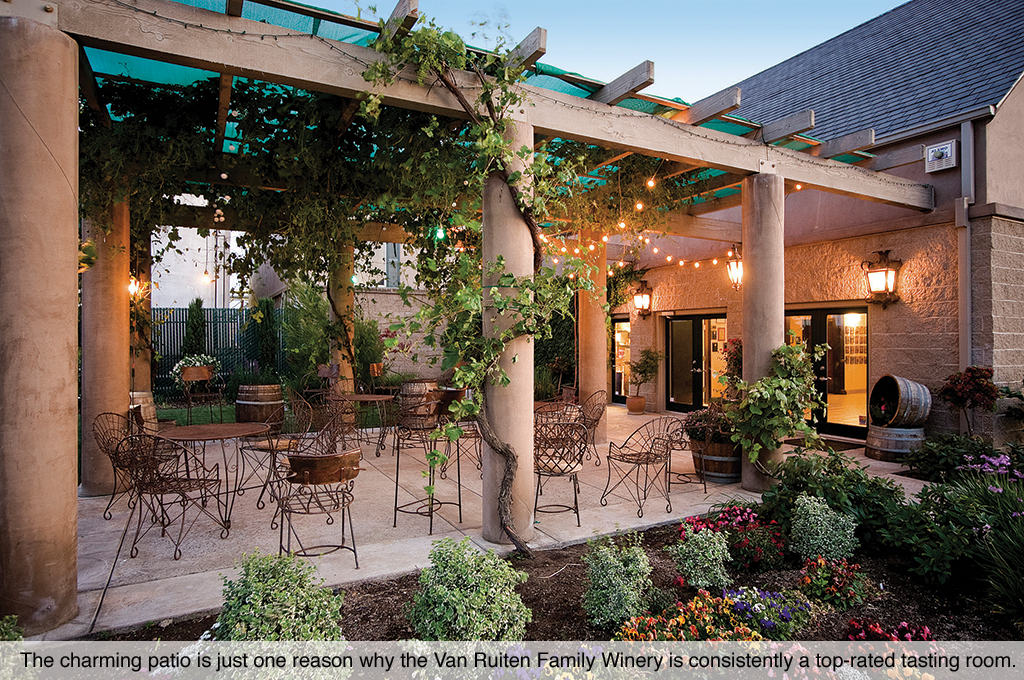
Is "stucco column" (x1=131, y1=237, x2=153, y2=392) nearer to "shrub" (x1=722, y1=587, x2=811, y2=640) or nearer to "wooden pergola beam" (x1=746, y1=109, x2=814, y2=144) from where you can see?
"wooden pergola beam" (x1=746, y1=109, x2=814, y2=144)

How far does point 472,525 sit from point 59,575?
2.64 metres

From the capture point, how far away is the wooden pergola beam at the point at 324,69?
3205mm

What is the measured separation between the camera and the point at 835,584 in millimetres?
3229

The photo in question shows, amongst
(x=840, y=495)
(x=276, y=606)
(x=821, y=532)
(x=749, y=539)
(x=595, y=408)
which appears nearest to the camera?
(x=276, y=606)

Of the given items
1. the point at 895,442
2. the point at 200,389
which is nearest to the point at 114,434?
the point at 200,389

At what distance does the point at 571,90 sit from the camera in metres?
4.82

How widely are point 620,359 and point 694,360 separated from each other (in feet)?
8.23

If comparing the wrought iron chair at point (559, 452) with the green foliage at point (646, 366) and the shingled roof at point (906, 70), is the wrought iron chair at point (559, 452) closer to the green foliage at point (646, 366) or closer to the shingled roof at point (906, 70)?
the shingled roof at point (906, 70)

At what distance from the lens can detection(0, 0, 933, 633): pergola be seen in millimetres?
2896

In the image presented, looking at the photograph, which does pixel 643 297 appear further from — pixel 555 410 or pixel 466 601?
pixel 466 601

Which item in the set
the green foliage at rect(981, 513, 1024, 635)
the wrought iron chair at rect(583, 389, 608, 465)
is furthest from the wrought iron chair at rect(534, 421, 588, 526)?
the green foliage at rect(981, 513, 1024, 635)

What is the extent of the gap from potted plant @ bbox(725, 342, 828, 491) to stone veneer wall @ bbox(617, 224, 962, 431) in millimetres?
3086

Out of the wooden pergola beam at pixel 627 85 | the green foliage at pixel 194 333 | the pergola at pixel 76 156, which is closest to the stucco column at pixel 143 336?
the pergola at pixel 76 156

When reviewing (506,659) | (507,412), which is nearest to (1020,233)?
(507,412)
